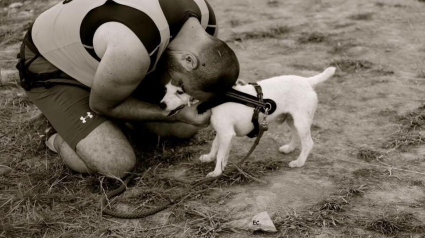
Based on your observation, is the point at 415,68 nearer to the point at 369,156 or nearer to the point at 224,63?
the point at 369,156

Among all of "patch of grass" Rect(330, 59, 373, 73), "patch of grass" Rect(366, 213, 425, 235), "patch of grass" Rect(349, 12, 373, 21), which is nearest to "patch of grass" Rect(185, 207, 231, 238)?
"patch of grass" Rect(366, 213, 425, 235)

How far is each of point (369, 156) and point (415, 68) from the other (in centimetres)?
176

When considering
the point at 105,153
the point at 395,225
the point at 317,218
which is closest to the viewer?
the point at 395,225

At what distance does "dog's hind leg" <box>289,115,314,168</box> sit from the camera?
11.5 feet

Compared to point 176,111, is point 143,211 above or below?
below

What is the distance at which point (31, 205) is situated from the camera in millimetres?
3184

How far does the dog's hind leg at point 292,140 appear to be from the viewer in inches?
147

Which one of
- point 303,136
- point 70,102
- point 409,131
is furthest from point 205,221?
point 409,131

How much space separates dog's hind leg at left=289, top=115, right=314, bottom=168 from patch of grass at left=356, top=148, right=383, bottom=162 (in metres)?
0.37

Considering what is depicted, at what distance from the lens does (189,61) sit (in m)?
3.16

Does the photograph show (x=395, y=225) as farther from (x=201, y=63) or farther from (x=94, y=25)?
(x=94, y=25)

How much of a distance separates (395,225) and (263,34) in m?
3.54

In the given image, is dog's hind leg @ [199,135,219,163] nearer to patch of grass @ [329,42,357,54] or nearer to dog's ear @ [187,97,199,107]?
dog's ear @ [187,97,199,107]

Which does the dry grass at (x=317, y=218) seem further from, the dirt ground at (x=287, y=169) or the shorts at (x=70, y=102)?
the shorts at (x=70, y=102)
